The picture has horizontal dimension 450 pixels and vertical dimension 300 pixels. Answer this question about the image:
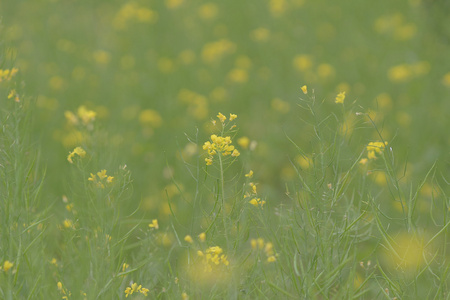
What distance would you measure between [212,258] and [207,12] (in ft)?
14.6

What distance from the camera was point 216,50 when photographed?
5.24 metres

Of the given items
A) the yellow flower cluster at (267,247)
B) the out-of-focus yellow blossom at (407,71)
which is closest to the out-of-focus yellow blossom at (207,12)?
the out-of-focus yellow blossom at (407,71)

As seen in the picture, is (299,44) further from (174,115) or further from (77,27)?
(77,27)

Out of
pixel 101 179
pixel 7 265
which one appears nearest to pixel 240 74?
pixel 101 179

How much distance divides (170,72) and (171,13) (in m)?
1.11

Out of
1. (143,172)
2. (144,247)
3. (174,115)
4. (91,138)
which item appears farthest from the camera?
(174,115)

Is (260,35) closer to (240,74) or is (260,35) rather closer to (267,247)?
(240,74)

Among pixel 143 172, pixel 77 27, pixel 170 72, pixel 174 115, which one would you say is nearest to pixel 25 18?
pixel 77 27

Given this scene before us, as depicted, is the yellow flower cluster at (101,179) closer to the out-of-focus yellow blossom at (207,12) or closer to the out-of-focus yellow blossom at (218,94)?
the out-of-focus yellow blossom at (218,94)

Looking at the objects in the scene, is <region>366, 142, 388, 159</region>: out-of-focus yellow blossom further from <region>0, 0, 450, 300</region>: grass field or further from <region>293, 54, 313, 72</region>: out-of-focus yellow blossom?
<region>293, 54, 313, 72</region>: out-of-focus yellow blossom

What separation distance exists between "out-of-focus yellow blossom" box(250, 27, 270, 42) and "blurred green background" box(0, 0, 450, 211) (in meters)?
0.01

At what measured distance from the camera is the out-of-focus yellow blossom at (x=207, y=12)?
19.5ft

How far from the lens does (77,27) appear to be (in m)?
6.23

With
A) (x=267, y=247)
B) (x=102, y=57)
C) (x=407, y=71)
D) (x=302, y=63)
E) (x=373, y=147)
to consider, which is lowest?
(x=102, y=57)
